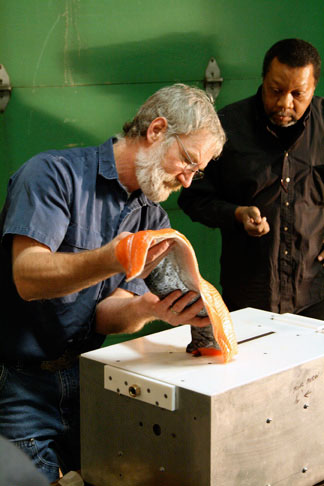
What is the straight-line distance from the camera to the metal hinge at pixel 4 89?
3.28 metres

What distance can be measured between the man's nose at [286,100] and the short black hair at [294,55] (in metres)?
0.13

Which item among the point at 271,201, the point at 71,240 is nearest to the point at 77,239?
the point at 71,240

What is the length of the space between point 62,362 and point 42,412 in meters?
0.16

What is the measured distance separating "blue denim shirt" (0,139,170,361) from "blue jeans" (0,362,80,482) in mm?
66

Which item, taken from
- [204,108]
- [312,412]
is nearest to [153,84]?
[204,108]

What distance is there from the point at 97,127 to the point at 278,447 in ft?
7.65

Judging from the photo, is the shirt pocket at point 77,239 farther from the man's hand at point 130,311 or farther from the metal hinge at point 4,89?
the metal hinge at point 4,89

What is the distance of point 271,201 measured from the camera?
2.99 metres

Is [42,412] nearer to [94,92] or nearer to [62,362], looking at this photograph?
[62,362]

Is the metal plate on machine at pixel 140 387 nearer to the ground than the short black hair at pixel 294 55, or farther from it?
nearer to the ground

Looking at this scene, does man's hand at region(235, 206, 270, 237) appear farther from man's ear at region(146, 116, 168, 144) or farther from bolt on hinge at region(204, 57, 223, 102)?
bolt on hinge at region(204, 57, 223, 102)

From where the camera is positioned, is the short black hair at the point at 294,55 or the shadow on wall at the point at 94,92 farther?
the shadow on wall at the point at 94,92

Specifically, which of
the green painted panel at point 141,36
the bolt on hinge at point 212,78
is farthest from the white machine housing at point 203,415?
the bolt on hinge at point 212,78

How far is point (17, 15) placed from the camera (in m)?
3.23
